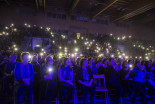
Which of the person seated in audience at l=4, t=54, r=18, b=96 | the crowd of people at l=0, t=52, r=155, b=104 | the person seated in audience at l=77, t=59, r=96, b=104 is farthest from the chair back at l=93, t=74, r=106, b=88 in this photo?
the person seated in audience at l=4, t=54, r=18, b=96

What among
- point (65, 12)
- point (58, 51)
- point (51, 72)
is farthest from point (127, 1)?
point (51, 72)

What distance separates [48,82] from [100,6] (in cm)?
1375

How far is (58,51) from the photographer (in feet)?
34.3

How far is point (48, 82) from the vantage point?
3.62m

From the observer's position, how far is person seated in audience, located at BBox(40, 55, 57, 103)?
351 centimetres

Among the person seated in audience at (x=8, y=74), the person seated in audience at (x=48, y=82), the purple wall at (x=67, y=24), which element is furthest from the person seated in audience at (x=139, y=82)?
the purple wall at (x=67, y=24)

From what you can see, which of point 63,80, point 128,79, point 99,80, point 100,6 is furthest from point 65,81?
point 100,6

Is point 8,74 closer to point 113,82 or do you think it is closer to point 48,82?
point 48,82

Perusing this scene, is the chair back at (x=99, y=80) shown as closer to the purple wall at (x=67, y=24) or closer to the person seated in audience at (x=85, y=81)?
the person seated in audience at (x=85, y=81)

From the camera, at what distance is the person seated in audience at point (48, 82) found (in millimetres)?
3513

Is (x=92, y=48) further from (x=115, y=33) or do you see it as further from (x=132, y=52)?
(x=115, y=33)

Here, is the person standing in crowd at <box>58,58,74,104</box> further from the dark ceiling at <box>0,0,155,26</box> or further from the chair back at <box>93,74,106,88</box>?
the dark ceiling at <box>0,0,155,26</box>

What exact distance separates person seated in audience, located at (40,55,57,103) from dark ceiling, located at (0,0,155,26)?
10481 mm

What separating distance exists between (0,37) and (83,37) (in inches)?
313
